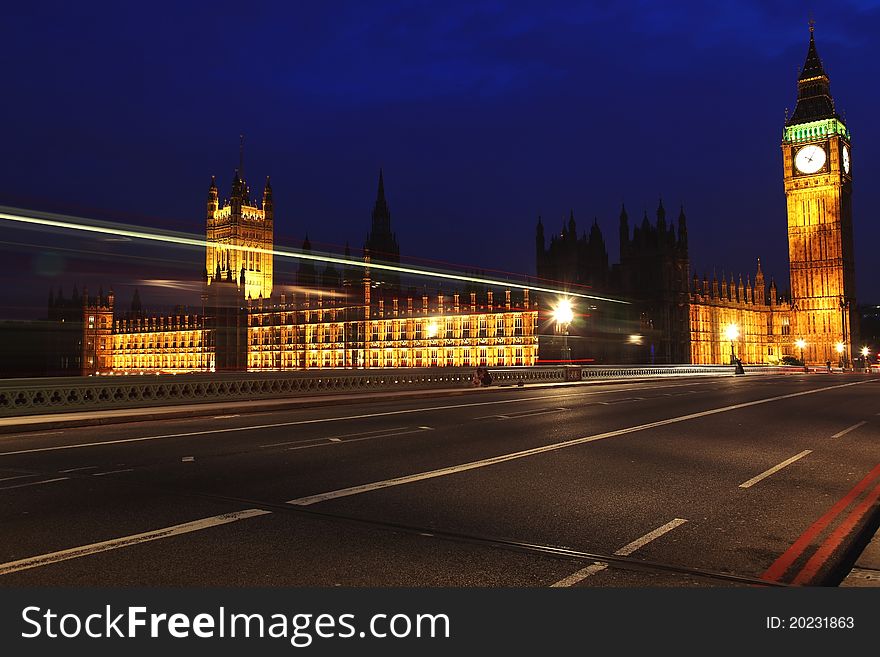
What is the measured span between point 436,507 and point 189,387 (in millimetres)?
18879

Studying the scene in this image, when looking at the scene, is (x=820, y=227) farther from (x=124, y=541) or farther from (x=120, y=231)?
(x=124, y=541)

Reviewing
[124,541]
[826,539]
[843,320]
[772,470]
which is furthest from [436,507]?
[843,320]

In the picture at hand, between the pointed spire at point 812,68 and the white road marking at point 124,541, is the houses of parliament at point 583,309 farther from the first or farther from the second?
the white road marking at point 124,541

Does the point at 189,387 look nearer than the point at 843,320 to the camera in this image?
Yes

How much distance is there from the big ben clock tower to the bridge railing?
335ft

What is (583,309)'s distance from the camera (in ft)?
268

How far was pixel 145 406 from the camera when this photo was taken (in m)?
22.8

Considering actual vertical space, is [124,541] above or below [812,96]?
below

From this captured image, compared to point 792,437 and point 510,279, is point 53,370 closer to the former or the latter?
point 792,437

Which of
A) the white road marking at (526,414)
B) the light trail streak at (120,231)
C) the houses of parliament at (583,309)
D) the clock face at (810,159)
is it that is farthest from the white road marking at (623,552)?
the clock face at (810,159)

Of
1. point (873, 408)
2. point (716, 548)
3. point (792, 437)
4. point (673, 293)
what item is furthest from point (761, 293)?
point (716, 548)

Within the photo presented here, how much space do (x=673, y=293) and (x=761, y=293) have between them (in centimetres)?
3361

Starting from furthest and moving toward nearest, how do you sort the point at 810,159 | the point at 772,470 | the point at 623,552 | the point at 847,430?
1. the point at 810,159
2. the point at 847,430
3. the point at 772,470
4. the point at 623,552

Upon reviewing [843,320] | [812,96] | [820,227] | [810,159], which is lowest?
[843,320]
